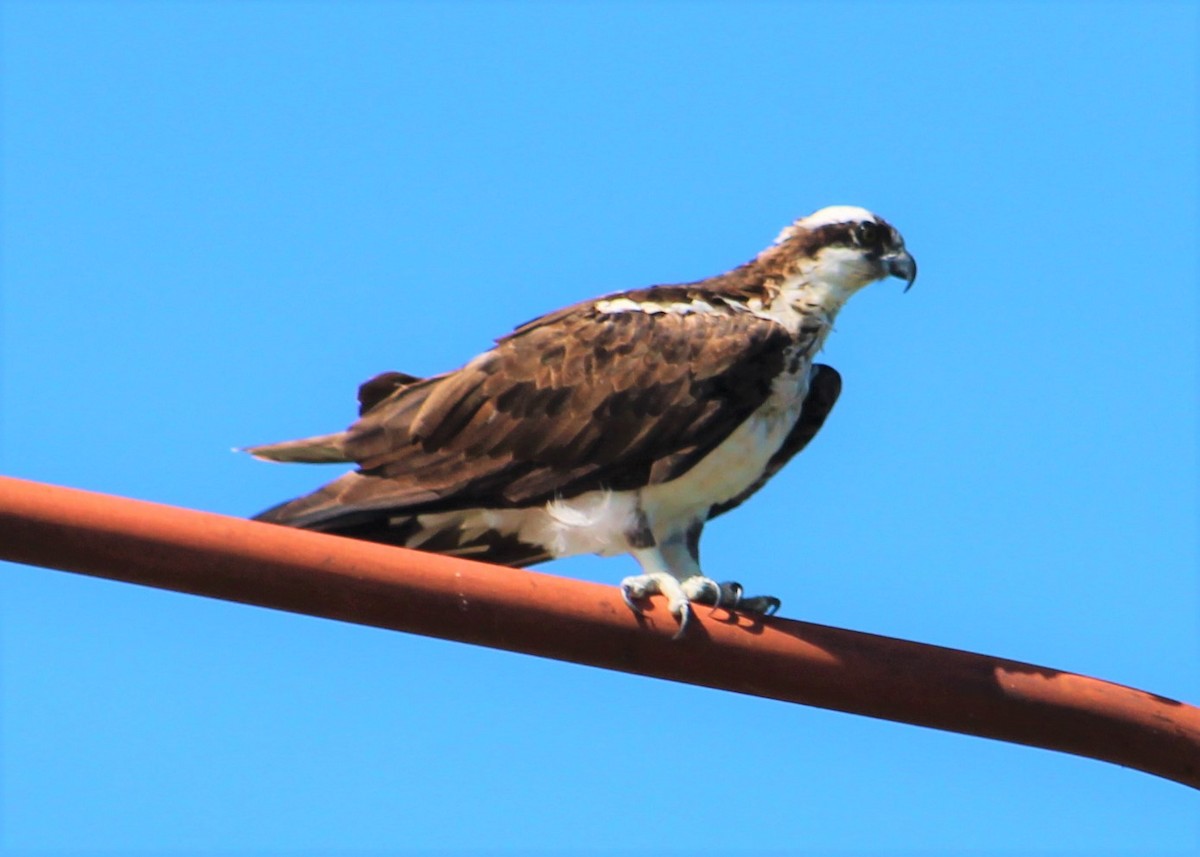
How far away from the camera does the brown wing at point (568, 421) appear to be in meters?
A: 6.62

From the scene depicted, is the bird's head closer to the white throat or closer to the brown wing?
A: the white throat

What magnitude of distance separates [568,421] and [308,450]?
1019 millimetres

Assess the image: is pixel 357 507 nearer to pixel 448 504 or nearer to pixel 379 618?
pixel 448 504

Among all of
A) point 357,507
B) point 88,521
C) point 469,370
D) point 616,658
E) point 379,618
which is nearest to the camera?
point 88,521

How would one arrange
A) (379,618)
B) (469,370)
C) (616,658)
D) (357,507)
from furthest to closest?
(469,370), (357,507), (616,658), (379,618)

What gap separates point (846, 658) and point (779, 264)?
285cm

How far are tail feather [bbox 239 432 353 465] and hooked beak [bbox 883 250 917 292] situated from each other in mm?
2326

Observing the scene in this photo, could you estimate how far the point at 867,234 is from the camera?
284 inches

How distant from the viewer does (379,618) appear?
4266 mm

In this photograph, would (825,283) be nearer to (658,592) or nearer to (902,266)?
(902,266)

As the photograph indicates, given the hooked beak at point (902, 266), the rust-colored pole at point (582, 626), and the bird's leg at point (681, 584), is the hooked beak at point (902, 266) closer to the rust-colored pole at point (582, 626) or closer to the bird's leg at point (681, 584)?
the bird's leg at point (681, 584)

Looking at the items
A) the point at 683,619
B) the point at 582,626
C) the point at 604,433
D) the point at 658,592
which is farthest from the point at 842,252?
the point at 582,626

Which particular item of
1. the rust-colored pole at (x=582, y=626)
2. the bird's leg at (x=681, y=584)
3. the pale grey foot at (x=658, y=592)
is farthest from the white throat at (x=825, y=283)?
the rust-colored pole at (x=582, y=626)

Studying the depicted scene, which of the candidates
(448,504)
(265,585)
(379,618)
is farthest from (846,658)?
(448,504)
